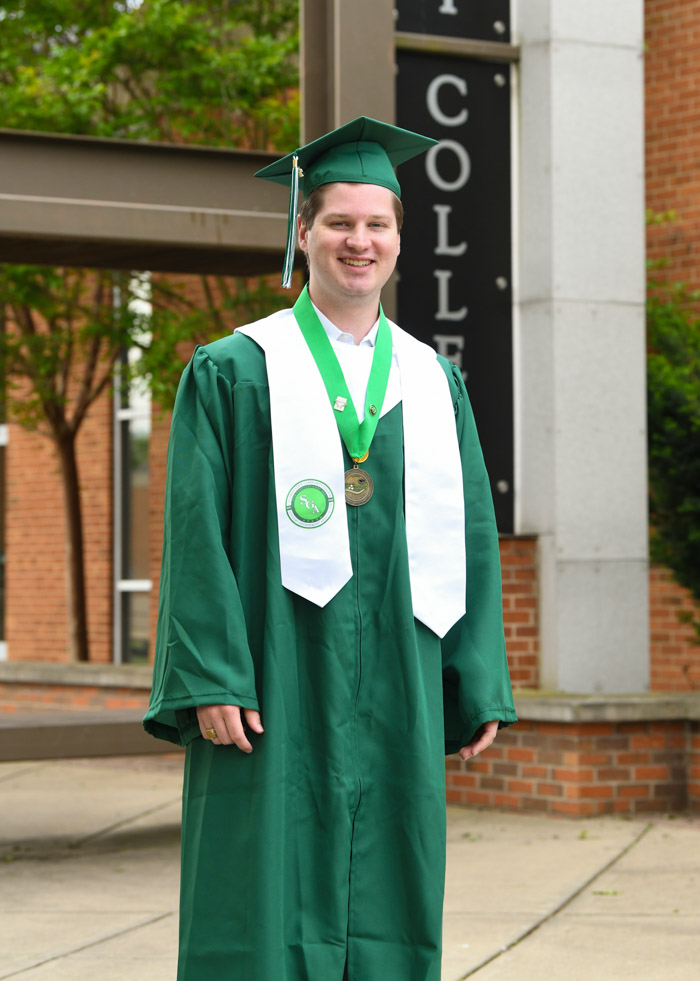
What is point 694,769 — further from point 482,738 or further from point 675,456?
point 482,738

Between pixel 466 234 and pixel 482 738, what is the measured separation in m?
4.82

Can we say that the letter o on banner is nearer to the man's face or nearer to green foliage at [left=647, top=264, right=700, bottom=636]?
green foliage at [left=647, top=264, right=700, bottom=636]

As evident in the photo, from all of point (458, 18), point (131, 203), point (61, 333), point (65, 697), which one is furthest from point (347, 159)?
point (61, 333)

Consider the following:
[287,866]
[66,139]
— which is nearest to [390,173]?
[287,866]

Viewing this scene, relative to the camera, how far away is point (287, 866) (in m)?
2.86

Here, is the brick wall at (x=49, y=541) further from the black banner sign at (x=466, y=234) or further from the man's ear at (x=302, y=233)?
the man's ear at (x=302, y=233)

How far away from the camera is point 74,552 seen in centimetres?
1240

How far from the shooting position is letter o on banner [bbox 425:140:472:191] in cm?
739

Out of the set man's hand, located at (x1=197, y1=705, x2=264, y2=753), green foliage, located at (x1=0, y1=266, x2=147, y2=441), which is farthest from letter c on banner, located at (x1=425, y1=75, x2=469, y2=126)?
man's hand, located at (x1=197, y1=705, x2=264, y2=753)

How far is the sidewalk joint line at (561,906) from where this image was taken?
183 inches

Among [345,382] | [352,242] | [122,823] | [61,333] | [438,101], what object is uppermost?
[438,101]

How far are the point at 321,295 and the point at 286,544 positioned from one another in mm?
560

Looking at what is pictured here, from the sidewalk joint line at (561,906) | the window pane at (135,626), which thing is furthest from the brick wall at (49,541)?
the sidewalk joint line at (561,906)

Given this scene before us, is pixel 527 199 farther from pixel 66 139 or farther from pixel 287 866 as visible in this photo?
pixel 287 866
